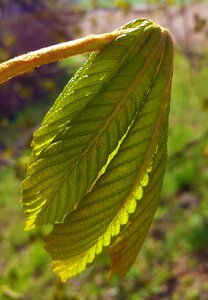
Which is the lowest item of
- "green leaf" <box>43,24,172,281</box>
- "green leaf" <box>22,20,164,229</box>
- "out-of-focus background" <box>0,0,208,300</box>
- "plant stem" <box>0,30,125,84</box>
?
"out-of-focus background" <box>0,0,208,300</box>

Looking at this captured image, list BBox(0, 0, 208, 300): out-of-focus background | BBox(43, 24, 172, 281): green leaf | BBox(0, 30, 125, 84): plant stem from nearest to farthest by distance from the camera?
BBox(0, 30, 125, 84): plant stem → BBox(43, 24, 172, 281): green leaf → BBox(0, 0, 208, 300): out-of-focus background

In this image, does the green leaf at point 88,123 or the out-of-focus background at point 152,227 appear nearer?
the green leaf at point 88,123

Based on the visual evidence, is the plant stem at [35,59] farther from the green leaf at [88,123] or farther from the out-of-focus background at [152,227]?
the out-of-focus background at [152,227]

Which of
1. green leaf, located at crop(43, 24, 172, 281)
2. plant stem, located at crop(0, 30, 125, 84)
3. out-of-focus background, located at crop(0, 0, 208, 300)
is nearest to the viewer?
plant stem, located at crop(0, 30, 125, 84)

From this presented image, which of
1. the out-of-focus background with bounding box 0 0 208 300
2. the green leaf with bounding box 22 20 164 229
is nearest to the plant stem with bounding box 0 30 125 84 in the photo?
the green leaf with bounding box 22 20 164 229

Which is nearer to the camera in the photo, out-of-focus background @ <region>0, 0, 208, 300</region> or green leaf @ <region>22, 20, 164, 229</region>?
green leaf @ <region>22, 20, 164, 229</region>

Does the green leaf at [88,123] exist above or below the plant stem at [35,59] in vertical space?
below

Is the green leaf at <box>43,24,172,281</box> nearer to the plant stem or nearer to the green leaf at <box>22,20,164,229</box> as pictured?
the green leaf at <box>22,20,164,229</box>

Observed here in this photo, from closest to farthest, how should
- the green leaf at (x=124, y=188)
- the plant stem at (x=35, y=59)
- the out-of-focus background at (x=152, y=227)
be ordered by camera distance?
the plant stem at (x=35, y=59) → the green leaf at (x=124, y=188) → the out-of-focus background at (x=152, y=227)

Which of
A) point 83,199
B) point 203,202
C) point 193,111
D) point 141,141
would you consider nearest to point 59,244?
point 83,199

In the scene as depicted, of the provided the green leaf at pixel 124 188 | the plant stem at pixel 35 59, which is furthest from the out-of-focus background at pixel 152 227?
the plant stem at pixel 35 59
